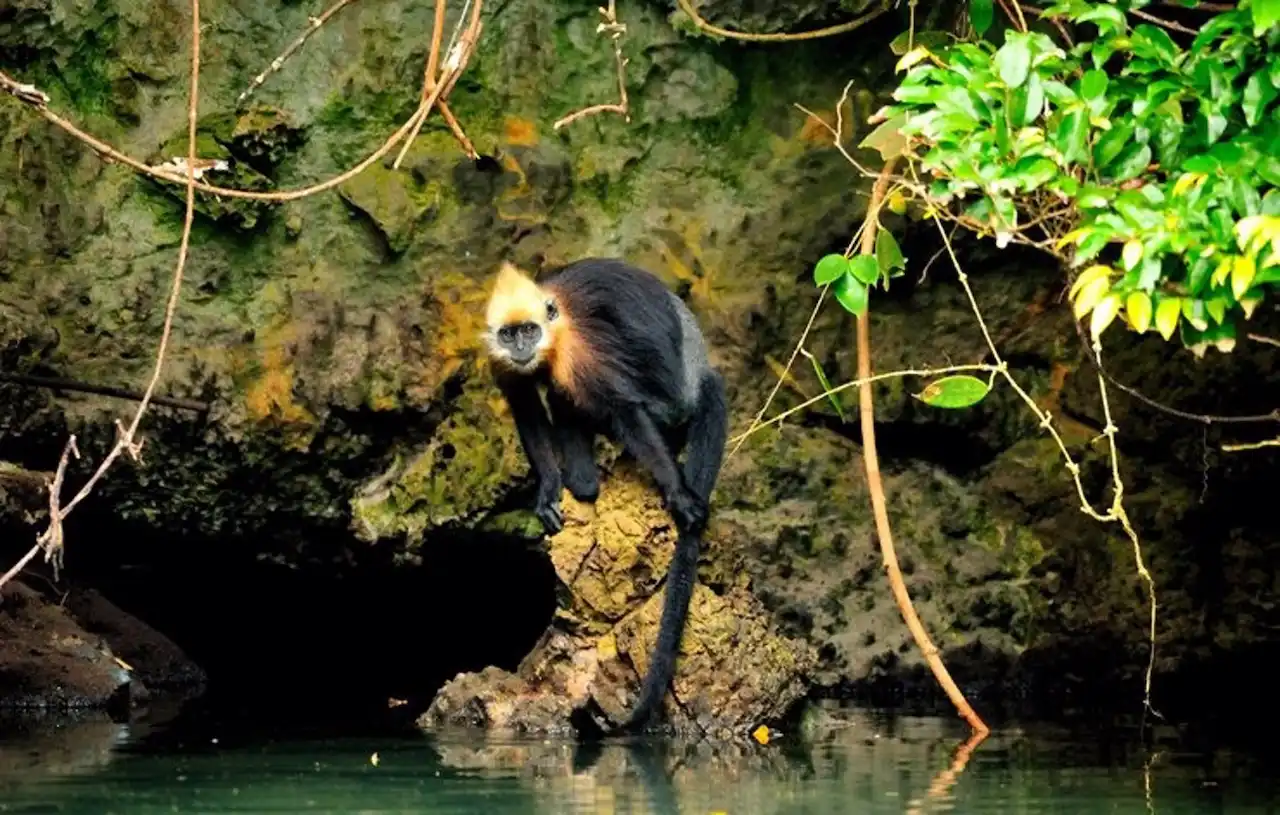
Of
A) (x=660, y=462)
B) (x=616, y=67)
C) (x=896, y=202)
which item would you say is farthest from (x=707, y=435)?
(x=616, y=67)

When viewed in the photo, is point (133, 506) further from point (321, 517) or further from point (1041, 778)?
point (1041, 778)

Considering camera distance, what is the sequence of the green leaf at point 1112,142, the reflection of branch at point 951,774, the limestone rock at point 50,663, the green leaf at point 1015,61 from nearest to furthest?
the green leaf at point 1015,61
the green leaf at point 1112,142
the reflection of branch at point 951,774
the limestone rock at point 50,663

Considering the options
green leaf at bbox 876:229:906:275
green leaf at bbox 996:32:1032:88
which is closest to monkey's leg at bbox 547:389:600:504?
green leaf at bbox 876:229:906:275

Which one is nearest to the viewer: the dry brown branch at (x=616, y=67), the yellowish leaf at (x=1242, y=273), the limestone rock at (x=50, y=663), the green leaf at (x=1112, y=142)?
the yellowish leaf at (x=1242, y=273)

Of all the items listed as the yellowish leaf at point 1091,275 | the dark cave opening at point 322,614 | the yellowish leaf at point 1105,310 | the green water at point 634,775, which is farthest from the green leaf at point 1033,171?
the dark cave opening at point 322,614

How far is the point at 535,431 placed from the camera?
718 centimetres

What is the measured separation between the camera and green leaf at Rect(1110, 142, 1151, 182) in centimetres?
501

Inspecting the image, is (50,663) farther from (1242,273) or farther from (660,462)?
(1242,273)

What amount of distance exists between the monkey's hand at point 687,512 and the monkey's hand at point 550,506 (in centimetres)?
45

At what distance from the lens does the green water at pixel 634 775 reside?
5168 millimetres

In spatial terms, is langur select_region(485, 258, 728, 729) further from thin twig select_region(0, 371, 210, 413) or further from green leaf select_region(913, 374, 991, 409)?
thin twig select_region(0, 371, 210, 413)

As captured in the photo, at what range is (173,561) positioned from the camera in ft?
29.2

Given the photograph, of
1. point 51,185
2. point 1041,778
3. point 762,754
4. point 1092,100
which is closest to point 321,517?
point 51,185

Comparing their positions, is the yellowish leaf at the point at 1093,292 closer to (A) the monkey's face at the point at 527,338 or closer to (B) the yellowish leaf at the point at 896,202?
(B) the yellowish leaf at the point at 896,202
